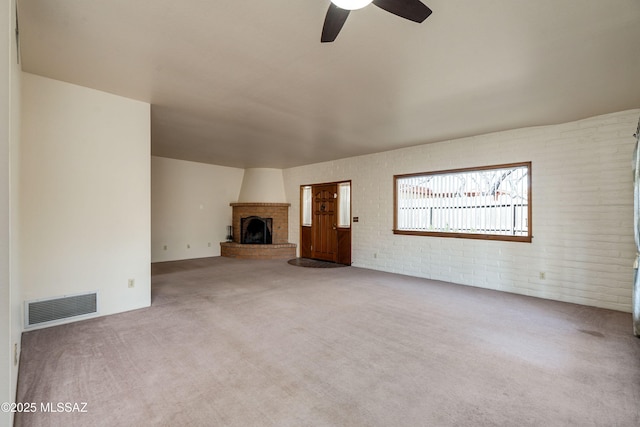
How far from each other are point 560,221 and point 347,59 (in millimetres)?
3848

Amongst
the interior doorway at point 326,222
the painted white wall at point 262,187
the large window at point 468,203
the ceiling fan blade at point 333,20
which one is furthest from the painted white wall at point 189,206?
the ceiling fan blade at point 333,20

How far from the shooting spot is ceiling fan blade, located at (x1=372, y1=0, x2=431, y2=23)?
153 cm

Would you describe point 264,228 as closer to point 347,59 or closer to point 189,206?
point 189,206

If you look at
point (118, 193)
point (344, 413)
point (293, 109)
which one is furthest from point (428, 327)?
point (118, 193)

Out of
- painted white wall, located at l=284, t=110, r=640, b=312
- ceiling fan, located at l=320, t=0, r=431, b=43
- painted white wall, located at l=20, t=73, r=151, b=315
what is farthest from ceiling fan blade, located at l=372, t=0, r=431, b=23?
painted white wall, located at l=284, t=110, r=640, b=312

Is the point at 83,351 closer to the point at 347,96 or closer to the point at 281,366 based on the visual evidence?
the point at 281,366

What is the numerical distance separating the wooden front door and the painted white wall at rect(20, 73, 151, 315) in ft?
14.2

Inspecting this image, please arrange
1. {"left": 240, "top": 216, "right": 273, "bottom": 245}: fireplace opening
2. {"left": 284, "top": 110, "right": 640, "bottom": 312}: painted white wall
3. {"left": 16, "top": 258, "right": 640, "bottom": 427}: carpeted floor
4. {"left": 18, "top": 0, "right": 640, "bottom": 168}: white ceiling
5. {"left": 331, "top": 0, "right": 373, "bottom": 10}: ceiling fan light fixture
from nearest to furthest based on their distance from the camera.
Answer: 1. {"left": 331, "top": 0, "right": 373, "bottom": 10}: ceiling fan light fixture
2. {"left": 16, "top": 258, "right": 640, "bottom": 427}: carpeted floor
3. {"left": 18, "top": 0, "right": 640, "bottom": 168}: white ceiling
4. {"left": 284, "top": 110, "right": 640, "bottom": 312}: painted white wall
5. {"left": 240, "top": 216, "right": 273, "bottom": 245}: fireplace opening

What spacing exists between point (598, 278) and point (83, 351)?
5.91m

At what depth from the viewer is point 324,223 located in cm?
741

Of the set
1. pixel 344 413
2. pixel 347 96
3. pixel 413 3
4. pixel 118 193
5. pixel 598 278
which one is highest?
pixel 347 96

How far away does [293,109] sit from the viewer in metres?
3.68

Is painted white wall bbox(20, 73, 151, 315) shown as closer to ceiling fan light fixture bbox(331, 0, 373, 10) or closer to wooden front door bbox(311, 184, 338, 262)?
ceiling fan light fixture bbox(331, 0, 373, 10)

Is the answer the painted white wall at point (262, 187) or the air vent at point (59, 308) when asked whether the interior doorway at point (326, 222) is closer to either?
the painted white wall at point (262, 187)
